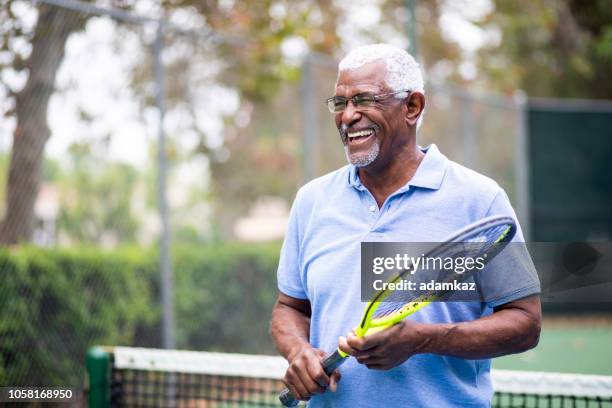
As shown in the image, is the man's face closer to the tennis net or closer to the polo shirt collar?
the polo shirt collar

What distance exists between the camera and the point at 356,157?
2.61 m

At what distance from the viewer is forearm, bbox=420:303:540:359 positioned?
2.26m

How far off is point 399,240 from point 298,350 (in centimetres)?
45

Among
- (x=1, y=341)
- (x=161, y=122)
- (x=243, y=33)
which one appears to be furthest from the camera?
(x=243, y=33)

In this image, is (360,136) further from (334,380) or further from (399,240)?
(334,380)

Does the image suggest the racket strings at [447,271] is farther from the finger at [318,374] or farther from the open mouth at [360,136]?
the open mouth at [360,136]

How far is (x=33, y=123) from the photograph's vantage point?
5.33 meters

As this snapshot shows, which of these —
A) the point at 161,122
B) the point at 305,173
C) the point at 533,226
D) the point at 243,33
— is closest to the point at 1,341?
the point at 161,122

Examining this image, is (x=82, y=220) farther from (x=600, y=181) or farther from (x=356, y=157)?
(x=600, y=181)

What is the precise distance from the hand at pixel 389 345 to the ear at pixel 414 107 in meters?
0.72

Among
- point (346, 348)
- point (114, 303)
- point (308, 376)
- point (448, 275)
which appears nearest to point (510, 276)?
point (448, 275)

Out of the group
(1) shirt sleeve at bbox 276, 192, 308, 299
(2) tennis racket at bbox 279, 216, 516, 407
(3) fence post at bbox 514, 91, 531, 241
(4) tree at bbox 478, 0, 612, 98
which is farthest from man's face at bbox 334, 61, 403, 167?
(4) tree at bbox 478, 0, 612, 98

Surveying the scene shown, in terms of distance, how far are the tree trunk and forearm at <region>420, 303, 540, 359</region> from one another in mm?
3665

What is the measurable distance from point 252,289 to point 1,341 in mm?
3605
